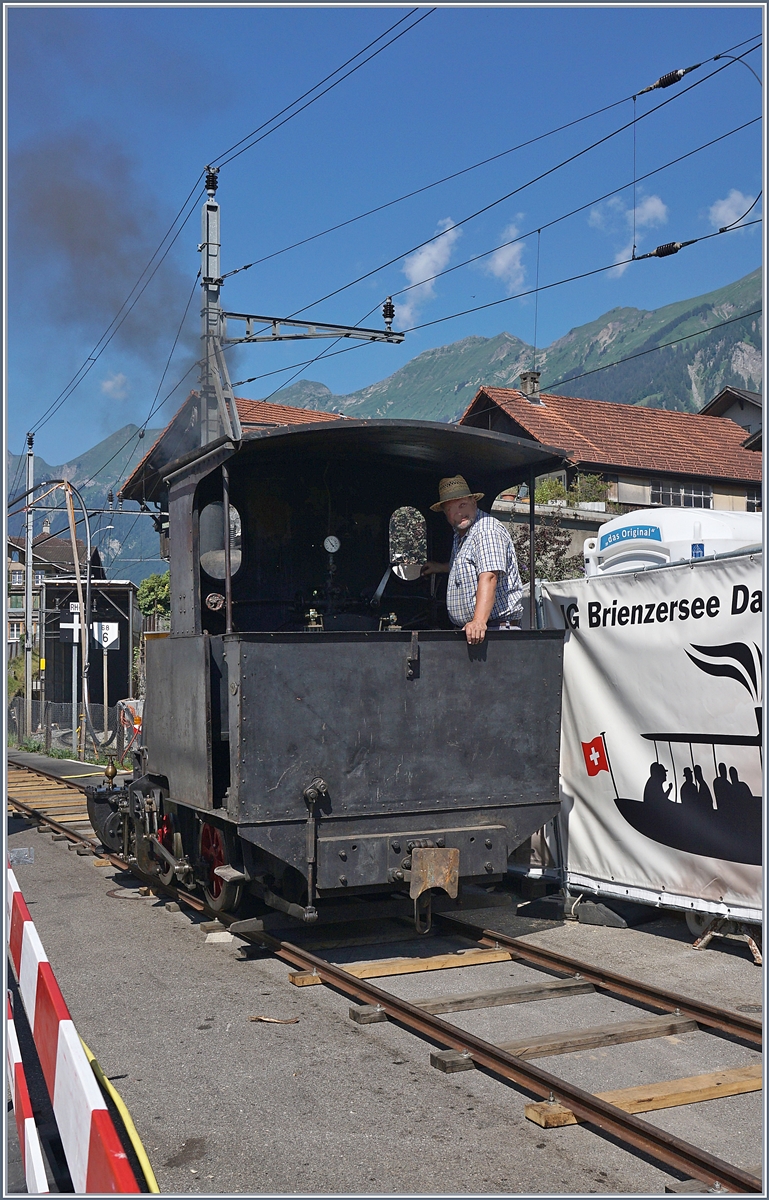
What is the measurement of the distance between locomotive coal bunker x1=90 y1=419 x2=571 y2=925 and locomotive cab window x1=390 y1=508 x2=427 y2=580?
0.22ft

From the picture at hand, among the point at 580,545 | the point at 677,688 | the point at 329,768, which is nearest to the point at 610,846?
the point at 677,688

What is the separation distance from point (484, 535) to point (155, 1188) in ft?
14.7

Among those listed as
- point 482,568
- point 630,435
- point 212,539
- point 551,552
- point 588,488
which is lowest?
point 482,568

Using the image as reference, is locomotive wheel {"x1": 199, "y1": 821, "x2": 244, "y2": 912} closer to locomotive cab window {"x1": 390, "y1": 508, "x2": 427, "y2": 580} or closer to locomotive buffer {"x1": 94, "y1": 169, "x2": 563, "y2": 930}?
locomotive buffer {"x1": 94, "y1": 169, "x2": 563, "y2": 930}

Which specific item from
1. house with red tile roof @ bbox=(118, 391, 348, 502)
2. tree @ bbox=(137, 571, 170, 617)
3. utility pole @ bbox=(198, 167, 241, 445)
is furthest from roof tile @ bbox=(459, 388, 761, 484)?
utility pole @ bbox=(198, 167, 241, 445)

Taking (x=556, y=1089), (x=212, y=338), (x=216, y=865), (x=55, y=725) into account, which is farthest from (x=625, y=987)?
(x=55, y=725)

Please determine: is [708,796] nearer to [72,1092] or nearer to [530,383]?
[72,1092]

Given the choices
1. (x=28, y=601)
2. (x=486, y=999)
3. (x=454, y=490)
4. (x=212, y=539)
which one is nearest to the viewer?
(x=486, y=999)

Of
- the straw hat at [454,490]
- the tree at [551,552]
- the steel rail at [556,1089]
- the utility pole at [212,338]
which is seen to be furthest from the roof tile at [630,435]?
the steel rail at [556,1089]

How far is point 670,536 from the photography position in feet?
29.7

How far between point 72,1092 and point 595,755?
518 cm

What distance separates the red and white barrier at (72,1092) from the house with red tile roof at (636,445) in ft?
103

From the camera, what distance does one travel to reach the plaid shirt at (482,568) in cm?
702

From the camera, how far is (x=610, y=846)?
24.7 feet
